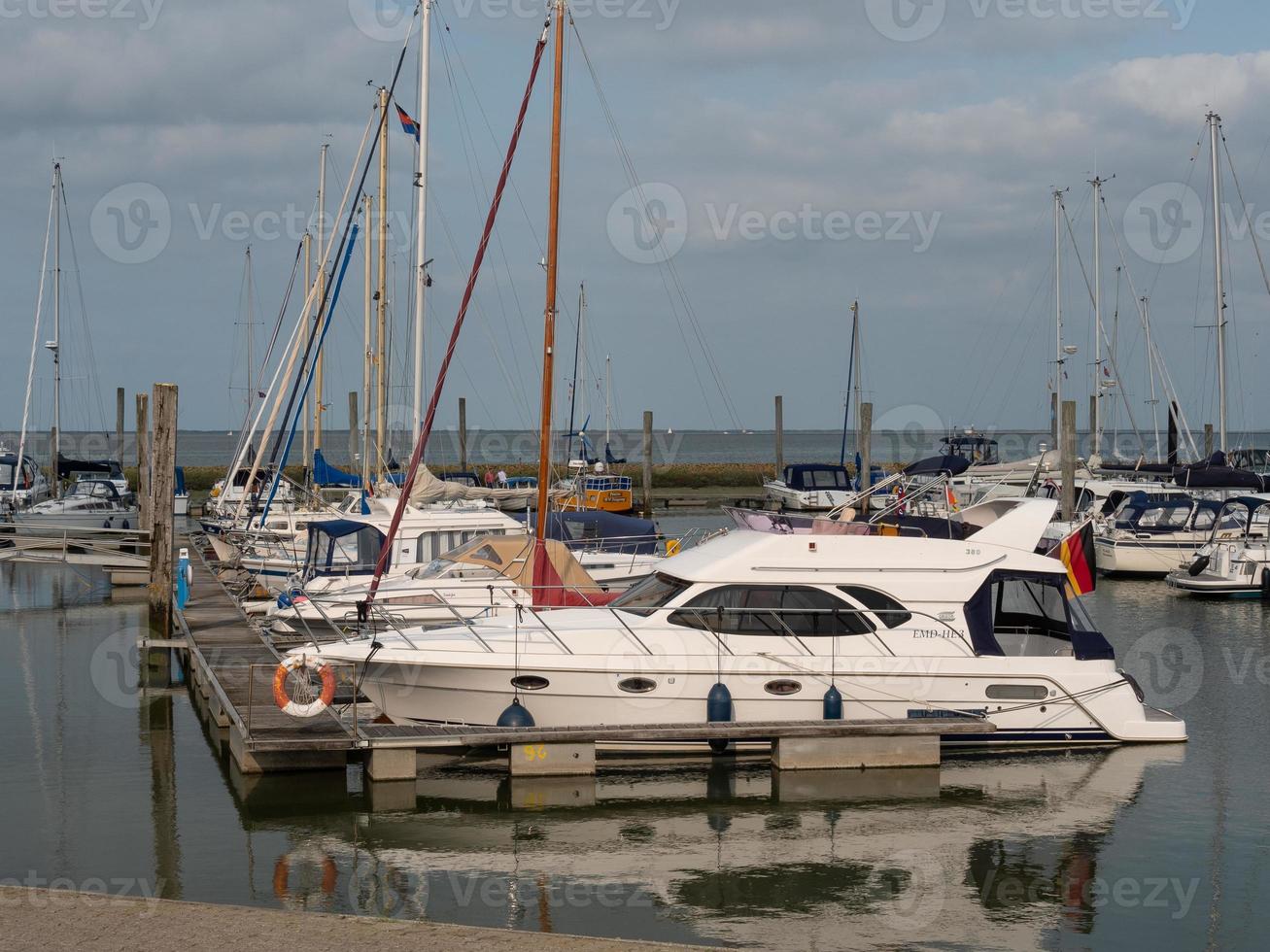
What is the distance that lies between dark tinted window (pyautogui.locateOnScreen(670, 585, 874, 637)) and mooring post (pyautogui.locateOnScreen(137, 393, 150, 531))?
64.1 feet

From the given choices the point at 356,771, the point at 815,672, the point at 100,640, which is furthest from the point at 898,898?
the point at 100,640

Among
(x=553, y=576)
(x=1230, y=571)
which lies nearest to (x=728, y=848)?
(x=553, y=576)

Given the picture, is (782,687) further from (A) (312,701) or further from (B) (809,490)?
(B) (809,490)

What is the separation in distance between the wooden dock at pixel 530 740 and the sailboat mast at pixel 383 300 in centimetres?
1397

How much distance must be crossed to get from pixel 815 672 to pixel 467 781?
3805mm

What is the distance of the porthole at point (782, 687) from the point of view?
1407 centimetres

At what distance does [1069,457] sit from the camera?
115 feet

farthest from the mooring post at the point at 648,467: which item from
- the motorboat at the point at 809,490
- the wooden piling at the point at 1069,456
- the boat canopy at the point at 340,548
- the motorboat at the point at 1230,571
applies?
the boat canopy at the point at 340,548

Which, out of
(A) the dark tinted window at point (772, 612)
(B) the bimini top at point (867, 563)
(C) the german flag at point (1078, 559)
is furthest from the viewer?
(C) the german flag at point (1078, 559)

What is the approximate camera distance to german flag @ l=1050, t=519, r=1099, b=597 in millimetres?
15516

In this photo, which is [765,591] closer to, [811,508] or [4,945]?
[4,945]

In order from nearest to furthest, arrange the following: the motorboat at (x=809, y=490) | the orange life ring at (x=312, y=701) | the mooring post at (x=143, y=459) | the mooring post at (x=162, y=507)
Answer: the orange life ring at (x=312, y=701), the mooring post at (x=162, y=507), the mooring post at (x=143, y=459), the motorboat at (x=809, y=490)

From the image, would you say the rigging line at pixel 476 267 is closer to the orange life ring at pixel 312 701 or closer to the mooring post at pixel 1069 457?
the orange life ring at pixel 312 701

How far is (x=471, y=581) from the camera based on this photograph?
19016mm
